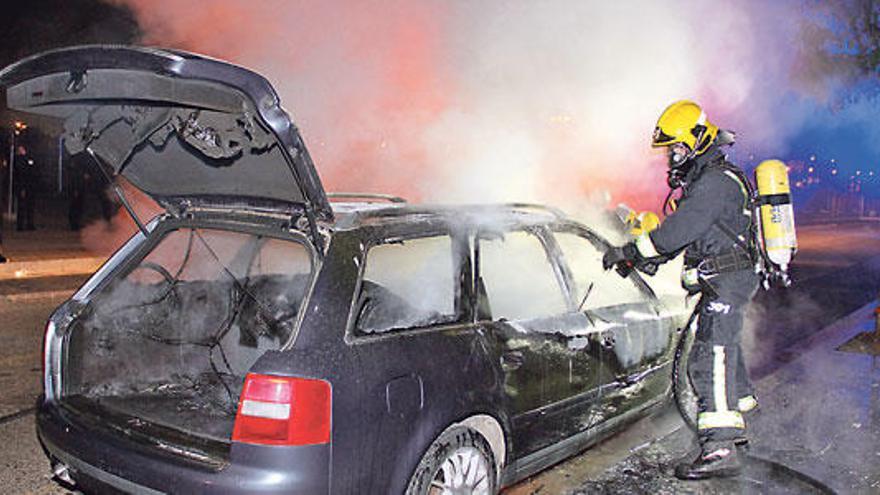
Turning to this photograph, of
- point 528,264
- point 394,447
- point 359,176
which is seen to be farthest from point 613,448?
point 359,176

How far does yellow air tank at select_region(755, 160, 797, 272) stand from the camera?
383 cm

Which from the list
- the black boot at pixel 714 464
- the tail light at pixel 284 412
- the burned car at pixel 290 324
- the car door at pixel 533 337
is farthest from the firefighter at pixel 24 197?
the black boot at pixel 714 464

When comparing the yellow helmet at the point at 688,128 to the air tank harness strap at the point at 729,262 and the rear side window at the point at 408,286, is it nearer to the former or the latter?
the air tank harness strap at the point at 729,262

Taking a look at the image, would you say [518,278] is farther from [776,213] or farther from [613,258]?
[776,213]

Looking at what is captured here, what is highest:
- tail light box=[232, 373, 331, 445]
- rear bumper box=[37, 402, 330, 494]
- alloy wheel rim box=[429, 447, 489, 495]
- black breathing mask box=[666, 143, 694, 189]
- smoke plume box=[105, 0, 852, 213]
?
smoke plume box=[105, 0, 852, 213]

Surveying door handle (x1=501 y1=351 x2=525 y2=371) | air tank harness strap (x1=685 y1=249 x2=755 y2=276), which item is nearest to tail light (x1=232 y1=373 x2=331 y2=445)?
door handle (x1=501 y1=351 x2=525 y2=371)

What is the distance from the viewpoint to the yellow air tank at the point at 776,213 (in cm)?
383

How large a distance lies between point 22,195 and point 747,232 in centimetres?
1680

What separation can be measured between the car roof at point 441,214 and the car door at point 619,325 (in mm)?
194

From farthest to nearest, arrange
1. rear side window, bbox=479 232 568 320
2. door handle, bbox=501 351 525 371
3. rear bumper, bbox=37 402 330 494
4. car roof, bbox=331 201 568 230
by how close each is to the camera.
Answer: rear side window, bbox=479 232 568 320, door handle, bbox=501 351 525 371, car roof, bbox=331 201 568 230, rear bumper, bbox=37 402 330 494

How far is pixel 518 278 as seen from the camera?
151 inches

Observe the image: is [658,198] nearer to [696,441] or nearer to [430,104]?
[430,104]

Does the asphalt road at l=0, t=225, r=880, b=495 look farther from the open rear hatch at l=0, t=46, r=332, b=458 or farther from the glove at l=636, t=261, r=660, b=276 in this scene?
the glove at l=636, t=261, r=660, b=276

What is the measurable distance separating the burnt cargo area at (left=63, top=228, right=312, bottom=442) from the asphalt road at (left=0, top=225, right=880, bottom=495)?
2.34 ft
